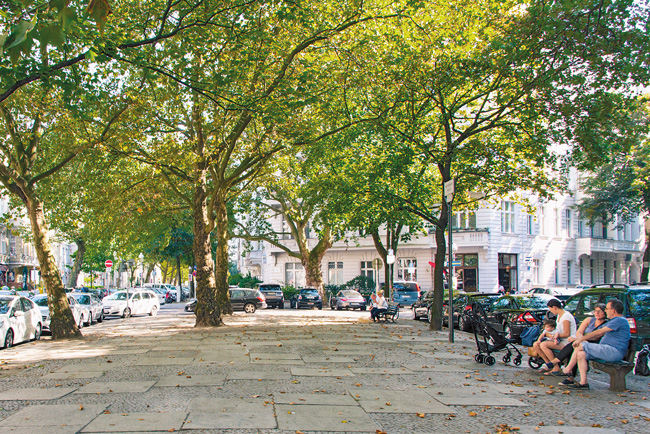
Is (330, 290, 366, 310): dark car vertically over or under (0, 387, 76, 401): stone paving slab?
under

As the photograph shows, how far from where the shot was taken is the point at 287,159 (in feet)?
95.5

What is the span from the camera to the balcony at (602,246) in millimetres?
49281

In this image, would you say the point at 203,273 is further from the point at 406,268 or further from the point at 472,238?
the point at 406,268

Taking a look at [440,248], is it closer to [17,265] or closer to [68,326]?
[68,326]

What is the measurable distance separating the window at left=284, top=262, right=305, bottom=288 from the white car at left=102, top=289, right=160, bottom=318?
21485 mm

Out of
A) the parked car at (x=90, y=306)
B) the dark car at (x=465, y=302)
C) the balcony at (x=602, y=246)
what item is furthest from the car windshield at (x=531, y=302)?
the balcony at (x=602, y=246)

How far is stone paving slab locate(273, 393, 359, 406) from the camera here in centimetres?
776

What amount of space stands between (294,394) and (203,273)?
1328 centimetres

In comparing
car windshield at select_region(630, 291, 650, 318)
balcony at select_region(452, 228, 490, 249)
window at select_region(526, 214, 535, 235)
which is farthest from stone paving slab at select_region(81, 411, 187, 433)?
window at select_region(526, 214, 535, 235)

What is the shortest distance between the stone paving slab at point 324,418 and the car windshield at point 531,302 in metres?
12.3

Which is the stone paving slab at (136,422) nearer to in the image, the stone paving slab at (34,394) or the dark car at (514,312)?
the stone paving slab at (34,394)

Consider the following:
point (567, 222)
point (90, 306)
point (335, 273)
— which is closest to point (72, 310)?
point (90, 306)

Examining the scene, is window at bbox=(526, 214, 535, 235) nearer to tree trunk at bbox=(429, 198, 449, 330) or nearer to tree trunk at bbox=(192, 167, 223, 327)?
tree trunk at bbox=(429, 198, 449, 330)

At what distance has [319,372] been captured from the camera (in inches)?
414
